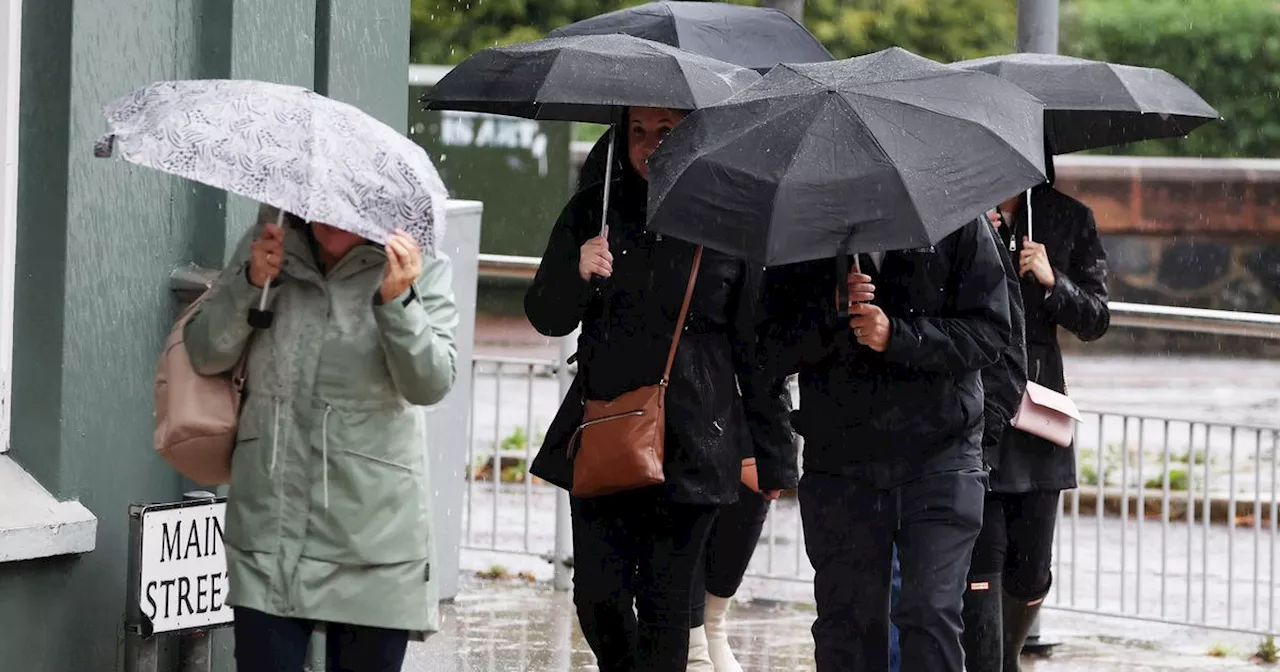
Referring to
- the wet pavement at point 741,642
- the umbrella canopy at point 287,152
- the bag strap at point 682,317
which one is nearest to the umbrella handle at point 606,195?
the bag strap at point 682,317

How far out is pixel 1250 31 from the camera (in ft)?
78.3

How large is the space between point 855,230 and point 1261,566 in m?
6.52

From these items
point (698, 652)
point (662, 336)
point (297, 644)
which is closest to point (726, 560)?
point (698, 652)

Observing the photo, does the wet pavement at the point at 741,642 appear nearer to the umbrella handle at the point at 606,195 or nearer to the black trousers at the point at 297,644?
the umbrella handle at the point at 606,195

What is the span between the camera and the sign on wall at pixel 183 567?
5941 mm

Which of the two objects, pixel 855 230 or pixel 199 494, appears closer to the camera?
pixel 855 230

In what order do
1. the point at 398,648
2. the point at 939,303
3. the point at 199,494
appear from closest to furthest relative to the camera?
the point at 398,648 → the point at 939,303 → the point at 199,494

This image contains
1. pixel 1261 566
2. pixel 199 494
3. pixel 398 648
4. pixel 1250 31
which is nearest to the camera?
pixel 398 648

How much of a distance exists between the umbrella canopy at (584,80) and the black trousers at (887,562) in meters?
1.20

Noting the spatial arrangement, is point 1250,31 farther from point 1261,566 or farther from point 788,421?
point 788,421

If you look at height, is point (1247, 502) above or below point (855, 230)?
below

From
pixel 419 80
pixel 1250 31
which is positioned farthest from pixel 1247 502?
pixel 1250 31

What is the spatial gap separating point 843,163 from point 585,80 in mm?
1150

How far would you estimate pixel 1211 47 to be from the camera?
23.9 meters
